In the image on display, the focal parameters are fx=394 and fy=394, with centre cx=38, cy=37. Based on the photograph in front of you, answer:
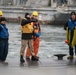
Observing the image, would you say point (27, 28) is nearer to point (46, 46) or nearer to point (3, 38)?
point (3, 38)

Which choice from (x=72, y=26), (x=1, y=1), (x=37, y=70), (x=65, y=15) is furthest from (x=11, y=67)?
(x=1, y=1)

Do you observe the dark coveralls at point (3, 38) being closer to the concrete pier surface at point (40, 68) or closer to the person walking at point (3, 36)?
the person walking at point (3, 36)

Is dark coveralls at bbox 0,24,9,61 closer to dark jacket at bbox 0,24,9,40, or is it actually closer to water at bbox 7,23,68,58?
dark jacket at bbox 0,24,9,40

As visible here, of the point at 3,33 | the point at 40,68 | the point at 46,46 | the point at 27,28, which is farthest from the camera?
the point at 46,46

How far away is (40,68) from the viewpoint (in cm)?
1251

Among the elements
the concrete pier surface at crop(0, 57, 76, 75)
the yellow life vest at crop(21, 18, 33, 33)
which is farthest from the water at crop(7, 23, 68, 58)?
the yellow life vest at crop(21, 18, 33, 33)

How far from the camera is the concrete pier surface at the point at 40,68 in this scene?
11.7 meters

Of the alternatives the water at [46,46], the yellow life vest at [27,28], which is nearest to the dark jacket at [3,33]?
the yellow life vest at [27,28]

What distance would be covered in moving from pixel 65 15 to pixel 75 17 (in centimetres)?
3852

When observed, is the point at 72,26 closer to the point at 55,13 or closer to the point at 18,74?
the point at 18,74

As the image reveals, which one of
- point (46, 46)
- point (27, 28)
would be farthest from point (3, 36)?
point (46, 46)

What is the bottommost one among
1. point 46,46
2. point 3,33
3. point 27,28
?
point 46,46

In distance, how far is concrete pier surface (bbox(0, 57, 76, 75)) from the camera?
1172cm

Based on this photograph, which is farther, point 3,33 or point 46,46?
point 46,46
